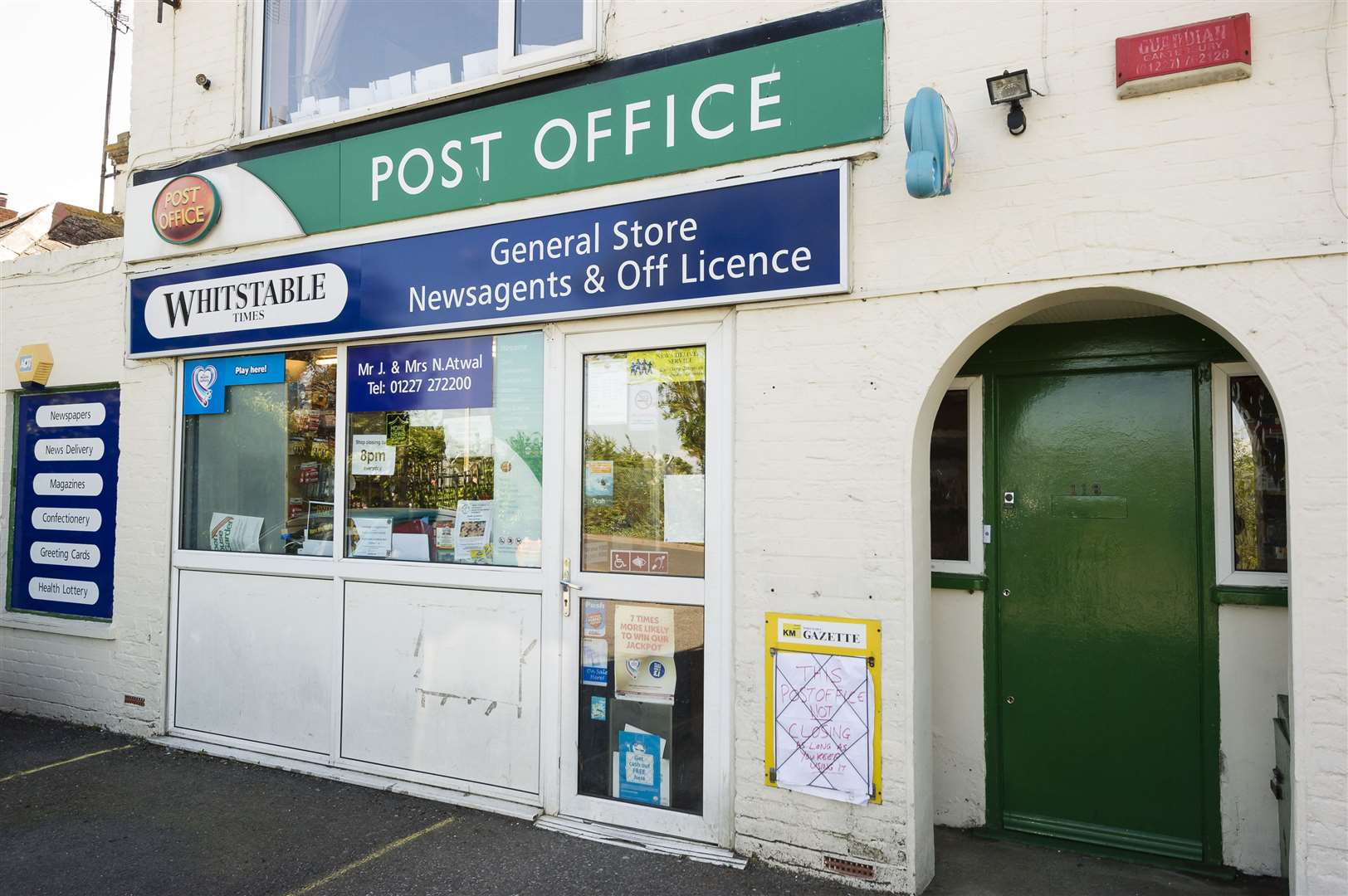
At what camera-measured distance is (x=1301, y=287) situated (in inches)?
126

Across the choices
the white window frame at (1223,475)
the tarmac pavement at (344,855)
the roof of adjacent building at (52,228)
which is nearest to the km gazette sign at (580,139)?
the white window frame at (1223,475)

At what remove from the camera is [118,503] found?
20.4ft

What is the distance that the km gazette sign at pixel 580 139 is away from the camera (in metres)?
4.03

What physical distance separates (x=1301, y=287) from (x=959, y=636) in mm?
2149

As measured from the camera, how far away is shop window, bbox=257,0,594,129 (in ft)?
16.1

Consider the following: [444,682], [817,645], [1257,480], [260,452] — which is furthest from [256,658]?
[1257,480]

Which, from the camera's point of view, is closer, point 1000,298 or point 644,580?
point 1000,298

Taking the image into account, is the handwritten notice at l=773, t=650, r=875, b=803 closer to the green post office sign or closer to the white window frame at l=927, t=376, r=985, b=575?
the white window frame at l=927, t=376, r=985, b=575

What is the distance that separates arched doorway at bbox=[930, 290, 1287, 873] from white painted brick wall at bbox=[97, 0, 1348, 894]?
15.9 inches

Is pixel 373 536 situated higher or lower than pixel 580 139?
lower

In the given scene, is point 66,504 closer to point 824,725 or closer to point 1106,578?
point 824,725

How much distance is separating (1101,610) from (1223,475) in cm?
82

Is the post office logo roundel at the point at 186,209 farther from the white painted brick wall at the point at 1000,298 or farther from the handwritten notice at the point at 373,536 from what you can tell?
the white painted brick wall at the point at 1000,298

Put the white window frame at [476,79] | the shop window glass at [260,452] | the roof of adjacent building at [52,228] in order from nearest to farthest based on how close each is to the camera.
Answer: the white window frame at [476,79] < the shop window glass at [260,452] < the roof of adjacent building at [52,228]
